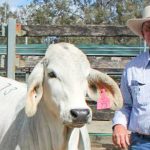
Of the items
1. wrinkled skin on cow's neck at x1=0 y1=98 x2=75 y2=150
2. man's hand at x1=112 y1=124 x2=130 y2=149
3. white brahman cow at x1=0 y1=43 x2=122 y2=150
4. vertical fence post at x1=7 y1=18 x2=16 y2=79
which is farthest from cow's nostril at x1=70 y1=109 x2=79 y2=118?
vertical fence post at x1=7 y1=18 x2=16 y2=79

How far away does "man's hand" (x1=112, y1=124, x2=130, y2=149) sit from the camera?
3.40 m

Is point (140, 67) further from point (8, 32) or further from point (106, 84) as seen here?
point (8, 32)

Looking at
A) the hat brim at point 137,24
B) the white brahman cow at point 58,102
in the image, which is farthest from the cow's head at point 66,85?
the hat brim at point 137,24

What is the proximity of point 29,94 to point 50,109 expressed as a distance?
22 cm

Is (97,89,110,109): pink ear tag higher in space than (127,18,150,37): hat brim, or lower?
Result: lower

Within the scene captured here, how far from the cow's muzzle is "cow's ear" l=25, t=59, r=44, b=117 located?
41cm

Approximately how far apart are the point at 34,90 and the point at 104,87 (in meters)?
0.55

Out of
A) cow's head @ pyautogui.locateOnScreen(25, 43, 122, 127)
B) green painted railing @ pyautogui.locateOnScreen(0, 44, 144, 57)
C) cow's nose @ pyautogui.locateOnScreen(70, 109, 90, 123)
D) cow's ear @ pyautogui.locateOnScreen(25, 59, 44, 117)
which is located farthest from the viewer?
green painted railing @ pyautogui.locateOnScreen(0, 44, 144, 57)

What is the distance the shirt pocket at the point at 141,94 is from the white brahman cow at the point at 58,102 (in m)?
0.30

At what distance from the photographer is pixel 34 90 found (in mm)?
3711

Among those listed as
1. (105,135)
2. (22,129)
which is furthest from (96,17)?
(22,129)

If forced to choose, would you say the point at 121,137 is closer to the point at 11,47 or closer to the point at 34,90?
the point at 34,90

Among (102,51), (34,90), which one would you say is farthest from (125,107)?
(102,51)

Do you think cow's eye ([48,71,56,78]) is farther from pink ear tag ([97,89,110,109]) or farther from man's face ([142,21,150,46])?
man's face ([142,21,150,46])
